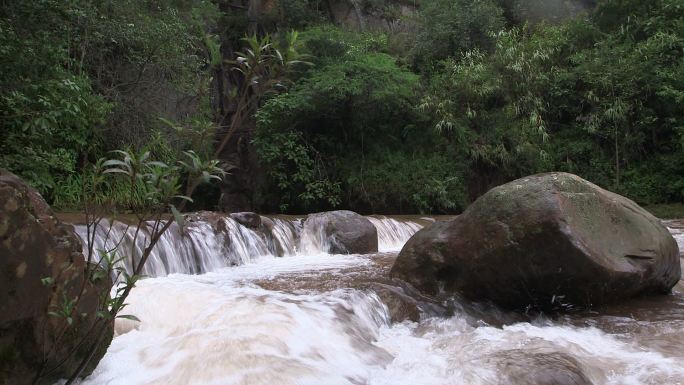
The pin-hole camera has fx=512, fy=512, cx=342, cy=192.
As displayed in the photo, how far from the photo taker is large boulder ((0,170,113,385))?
7.66 feet

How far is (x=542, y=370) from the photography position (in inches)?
123

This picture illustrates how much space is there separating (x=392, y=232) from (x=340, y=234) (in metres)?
1.95

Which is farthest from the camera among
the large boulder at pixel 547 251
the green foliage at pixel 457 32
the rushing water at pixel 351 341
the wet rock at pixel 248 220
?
the green foliage at pixel 457 32

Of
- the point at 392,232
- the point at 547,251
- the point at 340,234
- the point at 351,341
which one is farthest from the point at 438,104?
the point at 351,341

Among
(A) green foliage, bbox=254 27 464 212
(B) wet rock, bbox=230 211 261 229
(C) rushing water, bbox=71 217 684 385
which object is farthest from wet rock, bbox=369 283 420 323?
(A) green foliage, bbox=254 27 464 212

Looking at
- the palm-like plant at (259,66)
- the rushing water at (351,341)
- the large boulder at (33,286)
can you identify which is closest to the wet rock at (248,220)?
the rushing water at (351,341)

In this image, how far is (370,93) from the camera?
1401 centimetres

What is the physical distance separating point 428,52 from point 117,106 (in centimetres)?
1104

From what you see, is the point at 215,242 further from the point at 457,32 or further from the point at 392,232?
the point at 457,32

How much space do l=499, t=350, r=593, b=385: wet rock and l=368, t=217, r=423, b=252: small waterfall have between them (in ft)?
20.7

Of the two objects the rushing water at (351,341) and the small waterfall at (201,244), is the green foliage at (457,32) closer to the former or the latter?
the small waterfall at (201,244)

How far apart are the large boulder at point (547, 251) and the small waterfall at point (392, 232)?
4496 millimetres

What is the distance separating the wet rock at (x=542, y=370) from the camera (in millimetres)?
3025

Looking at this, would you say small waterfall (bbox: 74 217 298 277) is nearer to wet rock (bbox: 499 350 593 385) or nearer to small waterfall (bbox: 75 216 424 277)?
small waterfall (bbox: 75 216 424 277)
